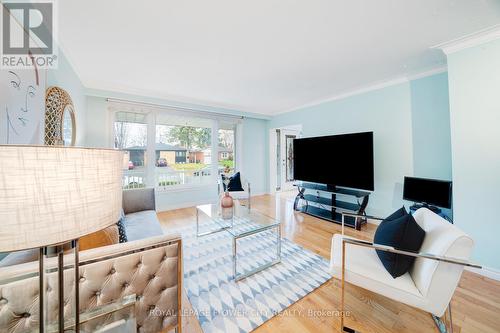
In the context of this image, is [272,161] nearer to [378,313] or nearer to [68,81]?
[378,313]

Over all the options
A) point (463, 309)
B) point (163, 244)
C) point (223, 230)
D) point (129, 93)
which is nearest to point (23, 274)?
point (163, 244)

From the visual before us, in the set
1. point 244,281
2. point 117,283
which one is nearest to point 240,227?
point 244,281

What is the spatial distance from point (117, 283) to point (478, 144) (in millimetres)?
3357

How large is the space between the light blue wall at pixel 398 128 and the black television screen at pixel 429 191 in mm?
347

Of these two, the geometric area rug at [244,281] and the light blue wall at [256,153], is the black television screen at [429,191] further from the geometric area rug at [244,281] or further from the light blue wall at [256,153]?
the light blue wall at [256,153]

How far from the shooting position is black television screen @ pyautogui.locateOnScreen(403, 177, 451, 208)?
229 cm

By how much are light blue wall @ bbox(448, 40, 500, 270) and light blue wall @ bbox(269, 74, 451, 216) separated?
596mm

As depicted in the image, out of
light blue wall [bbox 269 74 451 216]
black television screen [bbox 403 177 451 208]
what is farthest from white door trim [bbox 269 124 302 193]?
black television screen [bbox 403 177 451 208]

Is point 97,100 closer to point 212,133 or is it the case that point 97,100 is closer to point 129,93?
point 129,93

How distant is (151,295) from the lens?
1.11m

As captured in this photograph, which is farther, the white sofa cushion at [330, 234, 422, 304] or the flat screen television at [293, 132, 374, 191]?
the flat screen television at [293, 132, 374, 191]

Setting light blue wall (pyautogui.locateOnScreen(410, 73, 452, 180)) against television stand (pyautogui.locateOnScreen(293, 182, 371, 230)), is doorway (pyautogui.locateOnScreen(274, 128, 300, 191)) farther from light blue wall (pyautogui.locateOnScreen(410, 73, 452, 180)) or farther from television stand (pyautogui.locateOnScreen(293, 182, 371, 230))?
light blue wall (pyautogui.locateOnScreen(410, 73, 452, 180))
